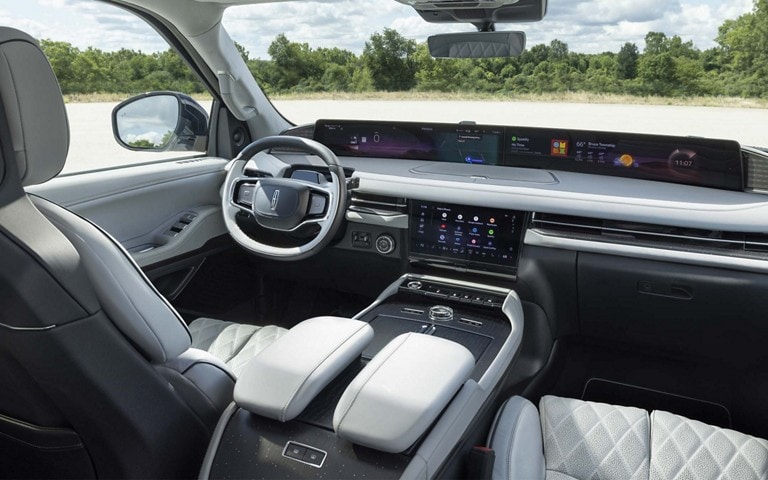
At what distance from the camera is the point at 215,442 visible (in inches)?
54.1

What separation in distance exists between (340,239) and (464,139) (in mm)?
778

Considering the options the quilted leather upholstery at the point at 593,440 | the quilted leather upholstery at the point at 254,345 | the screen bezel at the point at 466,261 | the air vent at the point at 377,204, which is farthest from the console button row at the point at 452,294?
the quilted leather upholstery at the point at 254,345

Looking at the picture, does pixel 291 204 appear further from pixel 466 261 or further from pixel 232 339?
pixel 466 261

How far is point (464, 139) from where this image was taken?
9.71 feet

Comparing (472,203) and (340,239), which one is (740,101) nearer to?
(472,203)

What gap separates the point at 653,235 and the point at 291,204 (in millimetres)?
1439

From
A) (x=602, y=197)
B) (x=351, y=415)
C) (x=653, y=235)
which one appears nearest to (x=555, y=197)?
(x=602, y=197)

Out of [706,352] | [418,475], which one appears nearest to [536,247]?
[706,352]

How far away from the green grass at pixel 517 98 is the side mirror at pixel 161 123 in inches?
2.6

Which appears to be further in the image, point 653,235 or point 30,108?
point 653,235

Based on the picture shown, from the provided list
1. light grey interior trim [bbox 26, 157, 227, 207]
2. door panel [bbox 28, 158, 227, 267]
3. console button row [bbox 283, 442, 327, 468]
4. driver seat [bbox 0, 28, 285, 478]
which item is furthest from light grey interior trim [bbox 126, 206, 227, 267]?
console button row [bbox 283, 442, 327, 468]

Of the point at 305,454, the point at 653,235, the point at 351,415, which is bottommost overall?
the point at 305,454

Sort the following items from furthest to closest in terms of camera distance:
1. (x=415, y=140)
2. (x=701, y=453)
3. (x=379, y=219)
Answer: (x=415, y=140)
(x=379, y=219)
(x=701, y=453)

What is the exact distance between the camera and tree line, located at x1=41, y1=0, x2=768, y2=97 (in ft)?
8.39
